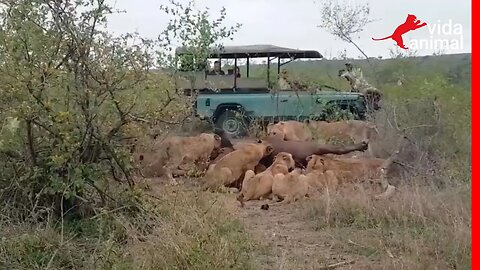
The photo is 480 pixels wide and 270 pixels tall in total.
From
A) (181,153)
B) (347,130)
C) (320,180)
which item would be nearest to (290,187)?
(320,180)

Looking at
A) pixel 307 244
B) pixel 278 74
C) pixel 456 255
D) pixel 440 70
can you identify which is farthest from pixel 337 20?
pixel 456 255

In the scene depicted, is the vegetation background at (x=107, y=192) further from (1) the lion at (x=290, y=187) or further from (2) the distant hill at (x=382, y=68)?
(2) the distant hill at (x=382, y=68)

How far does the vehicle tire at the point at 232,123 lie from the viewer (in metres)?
14.9

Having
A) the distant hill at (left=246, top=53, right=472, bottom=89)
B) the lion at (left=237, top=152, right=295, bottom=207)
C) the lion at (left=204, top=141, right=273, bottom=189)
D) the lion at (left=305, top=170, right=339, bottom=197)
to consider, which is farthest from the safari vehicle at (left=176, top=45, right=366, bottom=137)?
the lion at (left=237, top=152, right=295, bottom=207)

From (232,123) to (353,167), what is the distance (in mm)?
6729

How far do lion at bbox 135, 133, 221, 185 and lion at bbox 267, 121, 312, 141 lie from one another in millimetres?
1053

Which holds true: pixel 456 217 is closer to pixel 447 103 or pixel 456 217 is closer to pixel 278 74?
pixel 447 103

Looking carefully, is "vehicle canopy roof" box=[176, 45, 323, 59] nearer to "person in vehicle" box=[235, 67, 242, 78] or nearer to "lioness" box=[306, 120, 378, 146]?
"person in vehicle" box=[235, 67, 242, 78]

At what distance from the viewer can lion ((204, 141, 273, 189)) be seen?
9055 millimetres

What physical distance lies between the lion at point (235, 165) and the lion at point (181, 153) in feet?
2.07

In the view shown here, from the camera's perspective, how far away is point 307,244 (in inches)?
237

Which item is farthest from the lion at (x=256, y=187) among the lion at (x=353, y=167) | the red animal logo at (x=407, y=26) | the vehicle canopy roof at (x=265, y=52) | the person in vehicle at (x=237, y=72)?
the person in vehicle at (x=237, y=72)

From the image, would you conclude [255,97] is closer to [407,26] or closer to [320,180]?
[320,180]

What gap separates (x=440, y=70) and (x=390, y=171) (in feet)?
5.45
